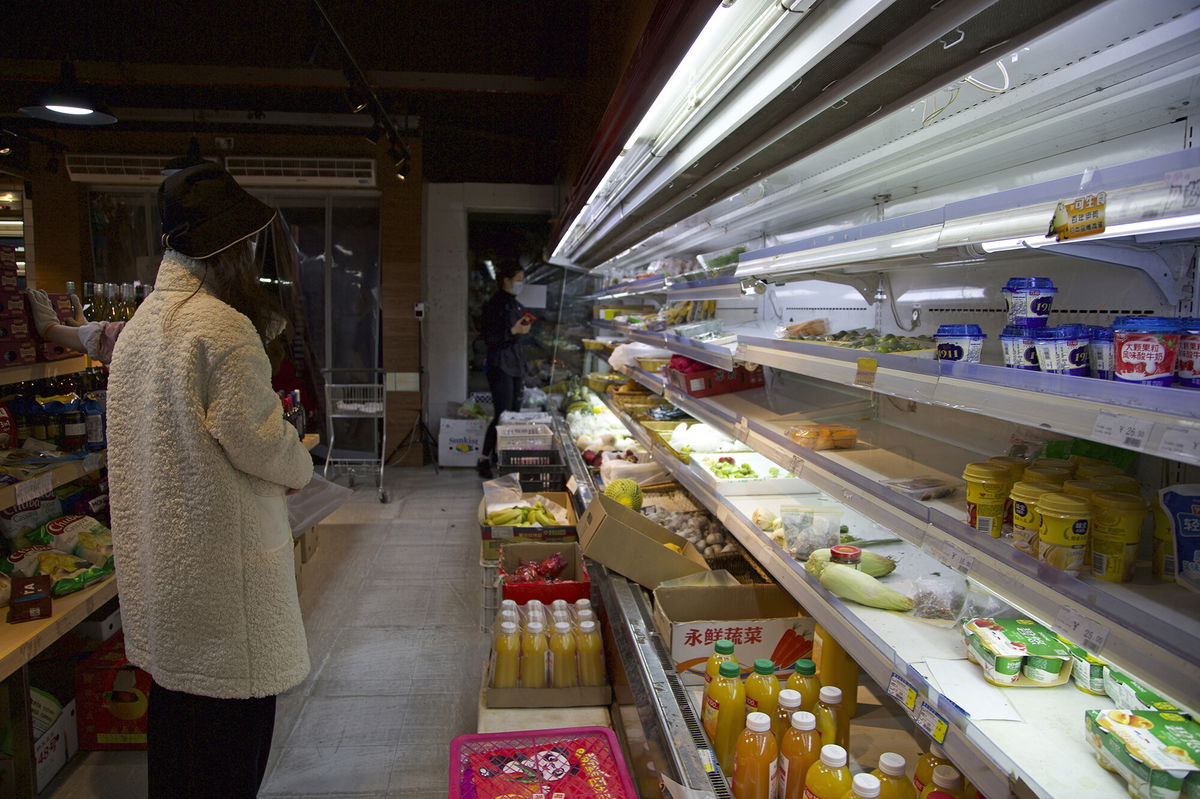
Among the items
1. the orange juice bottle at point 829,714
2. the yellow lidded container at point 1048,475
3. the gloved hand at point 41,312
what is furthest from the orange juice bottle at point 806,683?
the gloved hand at point 41,312

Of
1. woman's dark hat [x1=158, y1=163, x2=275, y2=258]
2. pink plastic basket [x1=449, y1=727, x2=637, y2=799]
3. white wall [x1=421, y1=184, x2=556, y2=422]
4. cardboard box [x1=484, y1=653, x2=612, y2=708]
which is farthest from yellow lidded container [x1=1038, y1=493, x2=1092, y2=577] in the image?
white wall [x1=421, y1=184, x2=556, y2=422]

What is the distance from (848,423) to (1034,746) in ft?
4.82

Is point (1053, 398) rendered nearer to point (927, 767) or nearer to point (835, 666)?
point (927, 767)

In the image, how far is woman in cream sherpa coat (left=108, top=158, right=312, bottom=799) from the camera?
6.50 ft

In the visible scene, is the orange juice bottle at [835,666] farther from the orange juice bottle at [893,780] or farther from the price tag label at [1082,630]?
the price tag label at [1082,630]

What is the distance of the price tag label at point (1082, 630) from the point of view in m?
1.03

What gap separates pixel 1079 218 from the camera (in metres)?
1.04

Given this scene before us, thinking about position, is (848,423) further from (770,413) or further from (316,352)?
(316,352)

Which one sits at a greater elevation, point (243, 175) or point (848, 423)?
point (243, 175)

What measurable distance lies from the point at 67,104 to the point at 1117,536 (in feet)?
18.3

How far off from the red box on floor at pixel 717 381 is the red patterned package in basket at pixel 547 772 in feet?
5.91

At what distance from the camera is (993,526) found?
140 cm

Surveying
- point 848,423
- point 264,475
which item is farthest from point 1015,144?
point 264,475

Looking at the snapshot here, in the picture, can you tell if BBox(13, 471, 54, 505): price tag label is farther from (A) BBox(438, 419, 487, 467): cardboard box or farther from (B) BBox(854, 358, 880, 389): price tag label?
(A) BBox(438, 419, 487, 467): cardboard box
